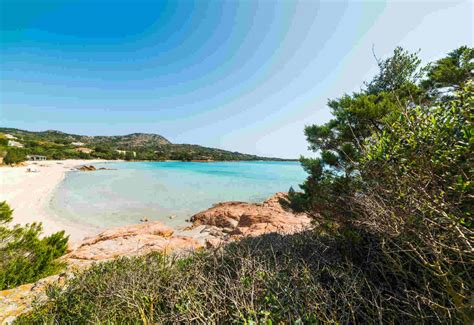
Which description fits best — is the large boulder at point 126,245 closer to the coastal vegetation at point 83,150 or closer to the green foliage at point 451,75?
the green foliage at point 451,75

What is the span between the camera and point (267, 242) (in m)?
4.52

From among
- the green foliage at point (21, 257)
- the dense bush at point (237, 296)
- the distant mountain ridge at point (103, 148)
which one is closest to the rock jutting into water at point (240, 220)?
the dense bush at point (237, 296)

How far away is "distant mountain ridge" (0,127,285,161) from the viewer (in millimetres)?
60562

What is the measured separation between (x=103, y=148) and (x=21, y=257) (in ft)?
299

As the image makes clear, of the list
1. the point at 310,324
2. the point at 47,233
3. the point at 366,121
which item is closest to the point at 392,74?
the point at 366,121

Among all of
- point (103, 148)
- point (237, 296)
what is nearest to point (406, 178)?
point (237, 296)

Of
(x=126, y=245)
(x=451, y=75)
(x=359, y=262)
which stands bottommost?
(x=126, y=245)

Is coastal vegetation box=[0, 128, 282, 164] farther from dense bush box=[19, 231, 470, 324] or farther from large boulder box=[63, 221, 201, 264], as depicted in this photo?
dense bush box=[19, 231, 470, 324]

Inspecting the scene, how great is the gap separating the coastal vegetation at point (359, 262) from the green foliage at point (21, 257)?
5.48 feet

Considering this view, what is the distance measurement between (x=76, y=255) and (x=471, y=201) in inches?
338

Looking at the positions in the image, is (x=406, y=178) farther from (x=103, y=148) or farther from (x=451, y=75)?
(x=103, y=148)

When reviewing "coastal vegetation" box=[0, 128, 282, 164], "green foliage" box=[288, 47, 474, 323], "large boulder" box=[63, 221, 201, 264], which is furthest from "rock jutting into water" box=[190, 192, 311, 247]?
"coastal vegetation" box=[0, 128, 282, 164]

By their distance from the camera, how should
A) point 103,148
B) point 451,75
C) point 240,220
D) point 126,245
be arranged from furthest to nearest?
1. point 103,148
2. point 240,220
3. point 451,75
4. point 126,245

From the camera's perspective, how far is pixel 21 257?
405cm
